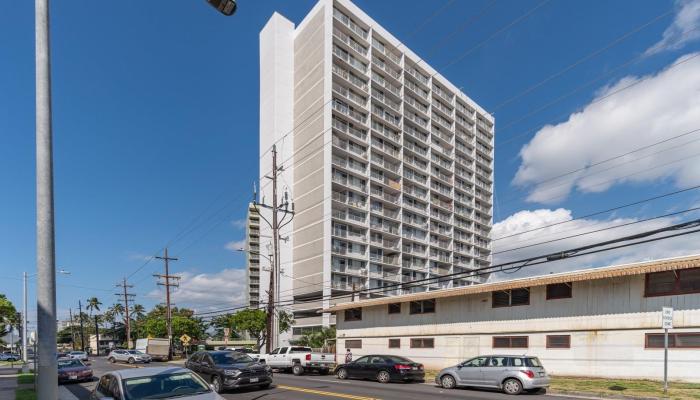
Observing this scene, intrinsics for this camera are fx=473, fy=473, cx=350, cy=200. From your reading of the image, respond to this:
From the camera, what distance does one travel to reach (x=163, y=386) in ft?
27.7

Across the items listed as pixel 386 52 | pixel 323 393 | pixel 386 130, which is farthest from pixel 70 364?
pixel 386 52

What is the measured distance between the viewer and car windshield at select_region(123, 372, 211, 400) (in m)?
8.16

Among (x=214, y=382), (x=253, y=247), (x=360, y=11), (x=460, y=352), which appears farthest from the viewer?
(x=253, y=247)

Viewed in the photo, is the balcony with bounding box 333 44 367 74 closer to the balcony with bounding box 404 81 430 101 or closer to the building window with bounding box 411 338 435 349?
the balcony with bounding box 404 81 430 101

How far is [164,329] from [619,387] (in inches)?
2721

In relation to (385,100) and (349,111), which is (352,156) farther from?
(385,100)

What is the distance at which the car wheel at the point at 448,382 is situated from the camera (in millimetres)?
18708

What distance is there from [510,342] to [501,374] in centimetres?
812

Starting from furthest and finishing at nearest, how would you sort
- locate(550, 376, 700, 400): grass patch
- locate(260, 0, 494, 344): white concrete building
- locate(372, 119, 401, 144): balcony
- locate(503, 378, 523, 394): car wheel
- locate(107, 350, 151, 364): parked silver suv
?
locate(372, 119, 401, 144): balcony → locate(260, 0, 494, 344): white concrete building → locate(107, 350, 151, 364): parked silver suv → locate(503, 378, 523, 394): car wheel → locate(550, 376, 700, 400): grass patch

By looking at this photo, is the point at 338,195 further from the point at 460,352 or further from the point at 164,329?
the point at 460,352

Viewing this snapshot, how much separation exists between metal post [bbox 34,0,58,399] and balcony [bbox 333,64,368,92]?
70.8m

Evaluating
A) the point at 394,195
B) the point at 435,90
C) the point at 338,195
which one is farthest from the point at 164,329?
the point at 435,90

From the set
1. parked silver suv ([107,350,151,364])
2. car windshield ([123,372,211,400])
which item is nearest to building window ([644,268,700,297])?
car windshield ([123,372,211,400])

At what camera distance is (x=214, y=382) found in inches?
656
